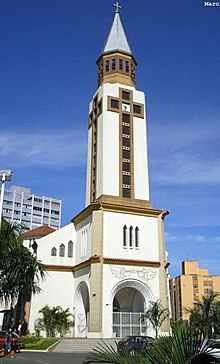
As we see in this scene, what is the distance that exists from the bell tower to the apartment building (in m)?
81.0

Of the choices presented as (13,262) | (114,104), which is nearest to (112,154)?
(114,104)

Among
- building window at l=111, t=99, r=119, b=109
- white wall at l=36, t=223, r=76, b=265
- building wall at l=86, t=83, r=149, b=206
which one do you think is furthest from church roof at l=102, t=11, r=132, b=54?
white wall at l=36, t=223, r=76, b=265

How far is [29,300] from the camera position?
128 feet

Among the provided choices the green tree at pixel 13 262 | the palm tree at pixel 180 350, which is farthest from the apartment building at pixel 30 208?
the palm tree at pixel 180 350

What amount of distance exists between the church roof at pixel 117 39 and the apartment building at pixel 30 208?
80.2 meters

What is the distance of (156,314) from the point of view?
33344mm

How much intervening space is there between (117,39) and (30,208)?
8661cm

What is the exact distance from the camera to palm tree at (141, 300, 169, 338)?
33344 millimetres

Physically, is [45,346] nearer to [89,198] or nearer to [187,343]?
[89,198]

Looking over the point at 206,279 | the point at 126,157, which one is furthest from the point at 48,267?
the point at 206,279

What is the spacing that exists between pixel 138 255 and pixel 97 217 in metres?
5.18

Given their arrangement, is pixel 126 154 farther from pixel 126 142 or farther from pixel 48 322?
pixel 48 322

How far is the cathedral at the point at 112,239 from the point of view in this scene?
3472 centimetres

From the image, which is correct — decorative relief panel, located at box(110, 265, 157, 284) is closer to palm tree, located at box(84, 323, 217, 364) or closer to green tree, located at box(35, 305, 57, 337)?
green tree, located at box(35, 305, 57, 337)
